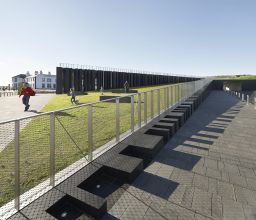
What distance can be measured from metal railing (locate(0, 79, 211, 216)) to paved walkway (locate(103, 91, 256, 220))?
1.19m

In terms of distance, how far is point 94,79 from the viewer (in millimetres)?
54625

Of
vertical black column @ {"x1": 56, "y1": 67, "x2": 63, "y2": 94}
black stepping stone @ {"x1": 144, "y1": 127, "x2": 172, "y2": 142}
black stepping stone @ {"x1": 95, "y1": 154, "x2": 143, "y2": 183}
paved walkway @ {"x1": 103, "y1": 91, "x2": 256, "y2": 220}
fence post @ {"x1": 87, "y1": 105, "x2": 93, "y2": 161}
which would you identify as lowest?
paved walkway @ {"x1": 103, "y1": 91, "x2": 256, "y2": 220}

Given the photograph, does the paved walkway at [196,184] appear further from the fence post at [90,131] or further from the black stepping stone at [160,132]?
the fence post at [90,131]

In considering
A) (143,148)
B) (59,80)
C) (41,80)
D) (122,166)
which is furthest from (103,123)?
(41,80)

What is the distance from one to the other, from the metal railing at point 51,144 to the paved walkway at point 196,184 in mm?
1187

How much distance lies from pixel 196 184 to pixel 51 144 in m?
2.77

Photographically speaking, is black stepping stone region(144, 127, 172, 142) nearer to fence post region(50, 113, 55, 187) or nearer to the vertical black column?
fence post region(50, 113, 55, 187)

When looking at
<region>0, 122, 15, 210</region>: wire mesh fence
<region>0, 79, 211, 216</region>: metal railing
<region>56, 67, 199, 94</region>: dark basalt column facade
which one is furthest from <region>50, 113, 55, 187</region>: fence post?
<region>56, 67, 199, 94</region>: dark basalt column facade

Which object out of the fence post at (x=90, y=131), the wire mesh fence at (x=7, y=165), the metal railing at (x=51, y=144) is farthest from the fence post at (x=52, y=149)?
the fence post at (x=90, y=131)

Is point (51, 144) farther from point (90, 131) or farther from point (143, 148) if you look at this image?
point (143, 148)

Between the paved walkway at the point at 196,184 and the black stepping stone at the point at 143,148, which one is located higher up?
the black stepping stone at the point at 143,148

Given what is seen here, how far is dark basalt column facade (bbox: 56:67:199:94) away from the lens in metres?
46.9

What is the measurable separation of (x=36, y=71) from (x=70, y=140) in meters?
117

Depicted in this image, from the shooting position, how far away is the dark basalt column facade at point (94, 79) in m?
46.9
